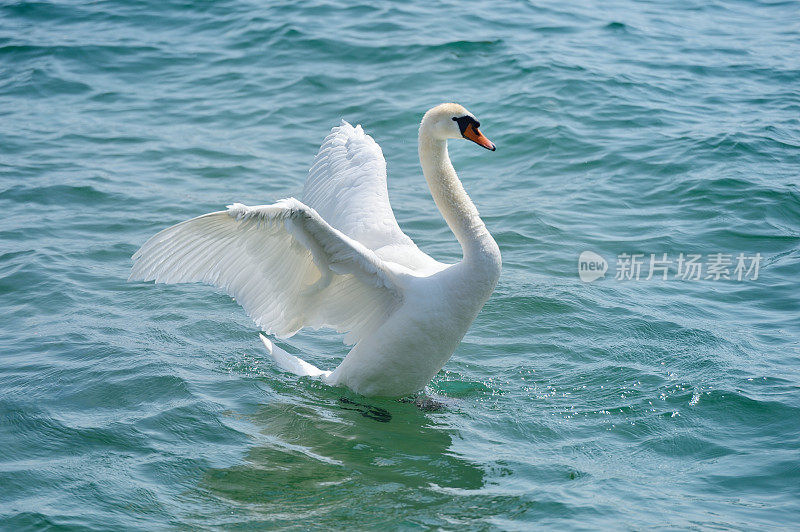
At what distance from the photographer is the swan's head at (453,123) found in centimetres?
600

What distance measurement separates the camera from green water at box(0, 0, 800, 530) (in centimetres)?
550

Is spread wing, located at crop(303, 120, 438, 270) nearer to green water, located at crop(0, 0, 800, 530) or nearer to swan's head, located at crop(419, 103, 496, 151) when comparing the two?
swan's head, located at crop(419, 103, 496, 151)

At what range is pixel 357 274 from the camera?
5.99 m

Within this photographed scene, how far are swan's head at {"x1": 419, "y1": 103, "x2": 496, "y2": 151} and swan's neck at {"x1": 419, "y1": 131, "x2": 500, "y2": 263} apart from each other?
0.31 ft

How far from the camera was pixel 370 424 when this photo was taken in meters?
6.36

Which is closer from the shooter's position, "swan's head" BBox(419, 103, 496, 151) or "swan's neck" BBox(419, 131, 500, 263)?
"swan's neck" BBox(419, 131, 500, 263)

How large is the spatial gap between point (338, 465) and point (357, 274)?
3.81ft

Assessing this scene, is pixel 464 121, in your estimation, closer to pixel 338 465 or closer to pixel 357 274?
pixel 357 274

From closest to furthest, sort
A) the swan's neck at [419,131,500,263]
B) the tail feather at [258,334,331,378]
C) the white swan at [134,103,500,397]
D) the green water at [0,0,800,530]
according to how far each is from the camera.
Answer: the green water at [0,0,800,530] < the white swan at [134,103,500,397] < the swan's neck at [419,131,500,263] < the tail feather at [258,334,331,378]

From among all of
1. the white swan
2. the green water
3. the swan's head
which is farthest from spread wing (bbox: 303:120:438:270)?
the green water

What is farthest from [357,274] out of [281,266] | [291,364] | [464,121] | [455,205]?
[464,121]

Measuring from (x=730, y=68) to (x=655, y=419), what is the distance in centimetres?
822

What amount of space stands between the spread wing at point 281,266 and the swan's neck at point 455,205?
53 cm

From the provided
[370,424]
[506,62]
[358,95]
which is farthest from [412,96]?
[370,424]
